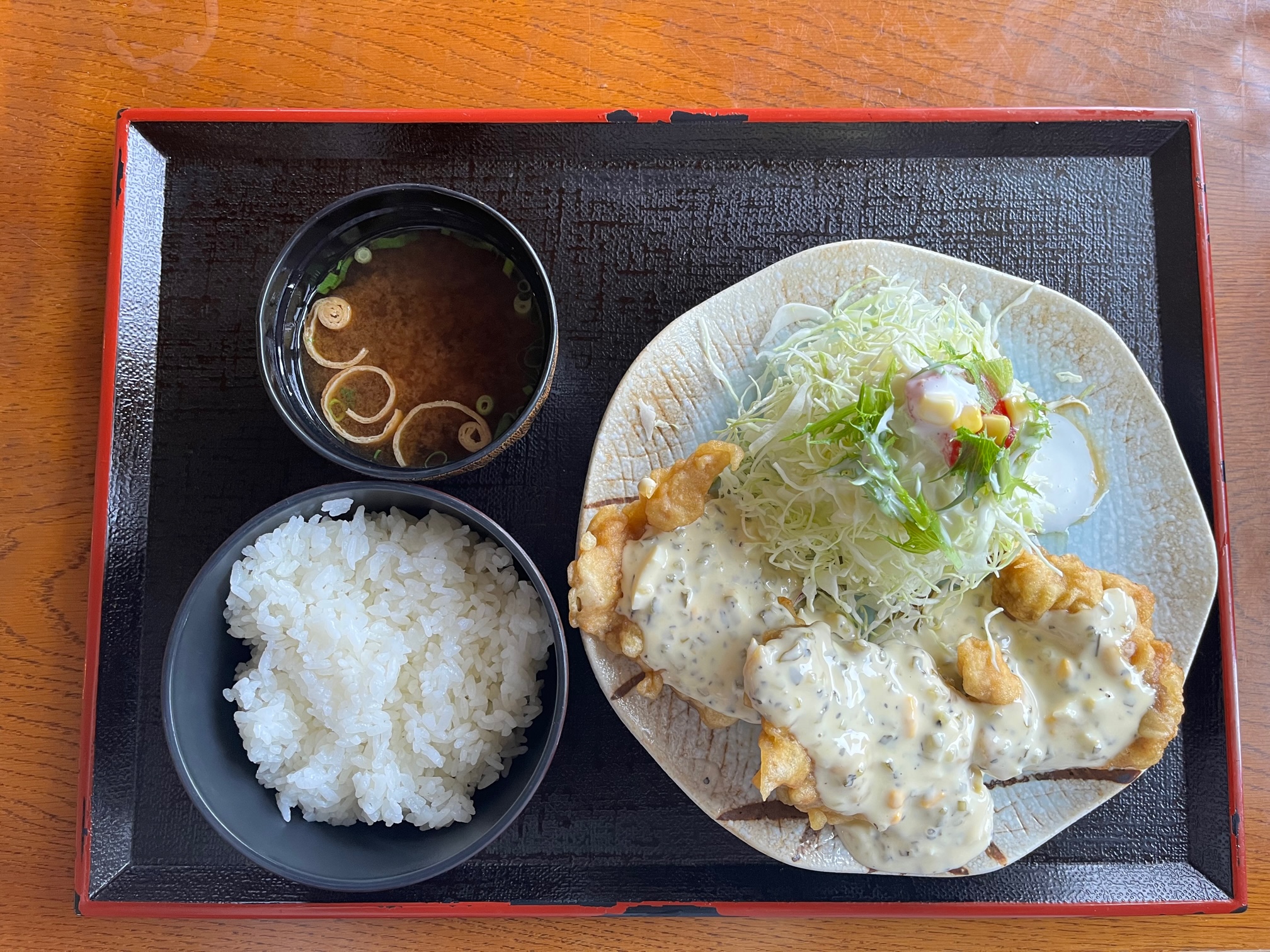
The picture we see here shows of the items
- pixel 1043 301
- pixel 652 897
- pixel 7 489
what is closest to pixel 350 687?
pixel 652 897

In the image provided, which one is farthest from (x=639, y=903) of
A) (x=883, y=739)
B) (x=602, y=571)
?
(x=602, y=571)

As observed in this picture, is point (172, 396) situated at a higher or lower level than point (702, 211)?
lower

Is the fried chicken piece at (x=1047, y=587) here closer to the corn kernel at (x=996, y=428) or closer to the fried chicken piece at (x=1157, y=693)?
the fried chicken piece at (x=1157, y=693)

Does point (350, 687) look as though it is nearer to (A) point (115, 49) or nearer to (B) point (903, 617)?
(B) point (903, 617)

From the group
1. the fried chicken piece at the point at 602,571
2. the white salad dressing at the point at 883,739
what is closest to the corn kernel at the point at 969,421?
the white salad dressing at the point at 883,739

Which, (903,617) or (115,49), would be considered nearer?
(903,617)

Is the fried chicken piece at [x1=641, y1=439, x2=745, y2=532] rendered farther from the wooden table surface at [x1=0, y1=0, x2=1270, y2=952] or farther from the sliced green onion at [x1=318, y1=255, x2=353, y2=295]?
the wooden table surface at [x1=0, y1=0, x2=1270, y2=952]

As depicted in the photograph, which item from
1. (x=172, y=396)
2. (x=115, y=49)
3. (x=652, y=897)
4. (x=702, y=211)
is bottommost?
(x=652, y=897)
